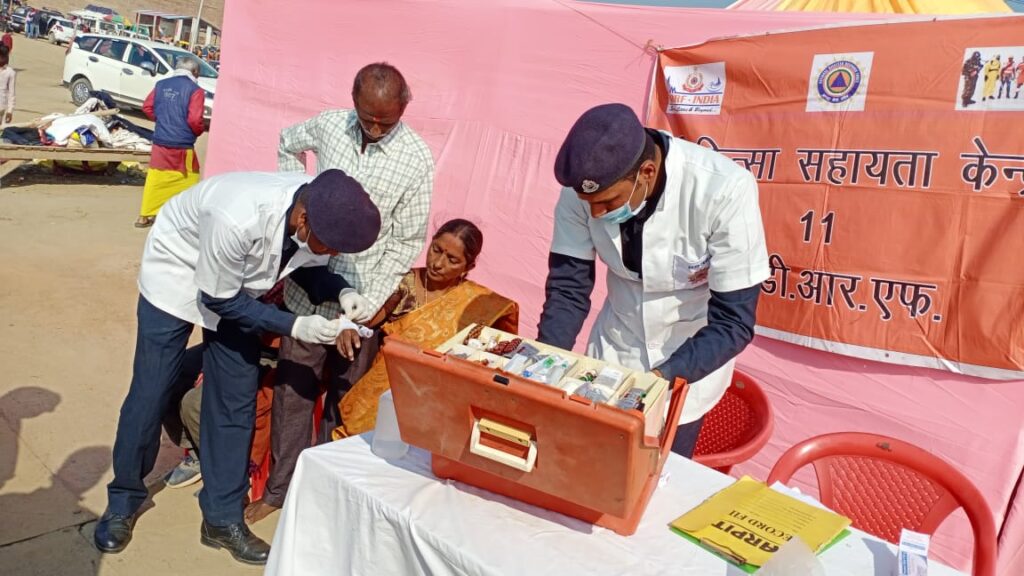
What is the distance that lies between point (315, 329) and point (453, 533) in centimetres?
97

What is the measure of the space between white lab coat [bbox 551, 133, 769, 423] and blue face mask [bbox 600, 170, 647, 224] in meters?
0.06

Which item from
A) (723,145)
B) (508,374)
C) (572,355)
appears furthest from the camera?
(723,145)

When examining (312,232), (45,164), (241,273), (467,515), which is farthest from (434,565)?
(45,164)

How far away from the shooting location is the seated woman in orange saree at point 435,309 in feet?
8.43

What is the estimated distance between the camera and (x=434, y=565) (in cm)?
137

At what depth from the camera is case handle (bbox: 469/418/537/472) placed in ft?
4.22

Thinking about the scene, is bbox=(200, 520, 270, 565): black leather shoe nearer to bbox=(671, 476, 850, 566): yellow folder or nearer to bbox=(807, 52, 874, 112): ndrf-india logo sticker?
bbox=(671, 476, 850, 566): yellow folder

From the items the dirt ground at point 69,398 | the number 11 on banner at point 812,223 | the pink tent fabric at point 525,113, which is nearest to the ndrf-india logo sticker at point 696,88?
the pink tent fabric at point 525,113

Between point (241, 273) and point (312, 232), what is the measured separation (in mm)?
303

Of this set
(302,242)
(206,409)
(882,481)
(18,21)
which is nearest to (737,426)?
(882,481)

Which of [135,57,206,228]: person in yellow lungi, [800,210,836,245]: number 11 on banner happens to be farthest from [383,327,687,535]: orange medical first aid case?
[135,57,206,228]: person in yellow lungi

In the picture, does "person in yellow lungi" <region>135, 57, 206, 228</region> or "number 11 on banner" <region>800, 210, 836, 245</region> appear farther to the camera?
"person in yellow lungi" <region>135, 57, 206, 228</region>

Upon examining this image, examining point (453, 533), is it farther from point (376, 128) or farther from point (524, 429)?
point (376, 128)

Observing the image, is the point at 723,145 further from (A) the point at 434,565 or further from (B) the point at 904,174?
(A) the point at 434,565
